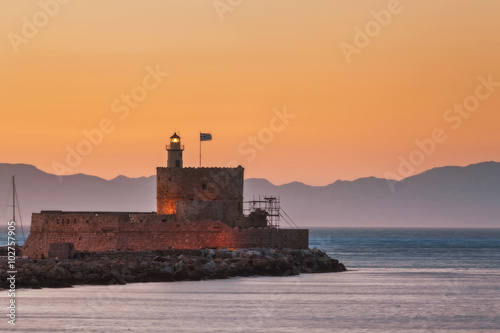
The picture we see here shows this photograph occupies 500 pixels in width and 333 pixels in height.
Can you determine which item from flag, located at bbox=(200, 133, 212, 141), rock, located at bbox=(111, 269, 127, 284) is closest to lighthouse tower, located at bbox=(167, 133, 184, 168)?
flag, located at bbox=(200, 133, 212, 141)

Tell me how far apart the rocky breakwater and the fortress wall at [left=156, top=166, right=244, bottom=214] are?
565 cm

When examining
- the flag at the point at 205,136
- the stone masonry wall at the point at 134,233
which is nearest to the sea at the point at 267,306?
the stone masonry wall at the point at 134,233

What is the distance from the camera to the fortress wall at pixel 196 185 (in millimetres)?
63719

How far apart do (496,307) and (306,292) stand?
9546 mm

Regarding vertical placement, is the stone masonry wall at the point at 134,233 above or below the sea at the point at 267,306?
above

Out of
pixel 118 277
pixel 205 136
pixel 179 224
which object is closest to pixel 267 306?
pixel 118 277

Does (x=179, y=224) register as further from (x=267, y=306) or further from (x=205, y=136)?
(x=267, y=306)

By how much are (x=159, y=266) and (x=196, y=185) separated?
1073cm

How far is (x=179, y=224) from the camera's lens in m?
60.1

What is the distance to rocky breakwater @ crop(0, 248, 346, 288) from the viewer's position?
50219 millimetres

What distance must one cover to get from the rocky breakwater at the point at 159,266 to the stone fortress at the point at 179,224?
1.60 m

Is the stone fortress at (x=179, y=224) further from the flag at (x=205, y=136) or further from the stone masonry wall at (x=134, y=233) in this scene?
the flag at (x=205, y=136)

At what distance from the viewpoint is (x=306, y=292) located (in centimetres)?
5112

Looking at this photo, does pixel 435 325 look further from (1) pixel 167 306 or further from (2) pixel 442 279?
(2) pixel 442 279
